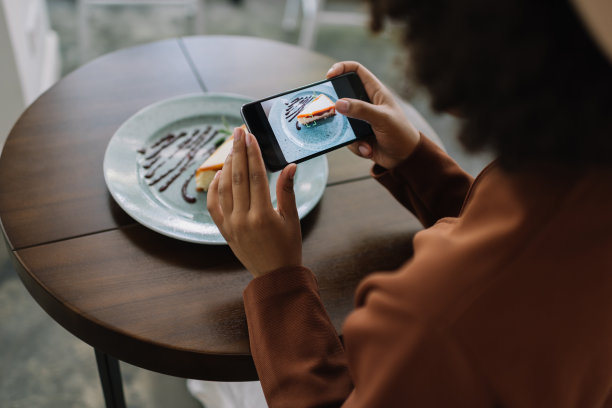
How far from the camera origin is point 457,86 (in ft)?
1.43

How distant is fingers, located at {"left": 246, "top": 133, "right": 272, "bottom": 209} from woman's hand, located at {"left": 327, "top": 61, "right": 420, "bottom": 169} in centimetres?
19

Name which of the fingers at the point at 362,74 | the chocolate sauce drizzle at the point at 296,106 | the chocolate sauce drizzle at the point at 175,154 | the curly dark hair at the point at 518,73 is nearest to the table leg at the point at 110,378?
the chocolate sauce drizzle at the point at 175,154

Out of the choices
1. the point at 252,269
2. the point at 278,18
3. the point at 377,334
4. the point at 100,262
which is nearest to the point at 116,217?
the point at 100,262

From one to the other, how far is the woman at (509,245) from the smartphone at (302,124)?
1.26 ft

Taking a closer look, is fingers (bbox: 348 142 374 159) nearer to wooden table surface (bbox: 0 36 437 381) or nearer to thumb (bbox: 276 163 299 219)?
wooden table surface (bbox: 0 36 437 381)

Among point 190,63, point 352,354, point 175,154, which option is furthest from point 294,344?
point 190,63

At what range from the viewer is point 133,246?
0.89 metres

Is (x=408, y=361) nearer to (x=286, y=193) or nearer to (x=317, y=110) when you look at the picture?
(x=286, y=193)

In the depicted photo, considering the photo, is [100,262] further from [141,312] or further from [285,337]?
[285,337]

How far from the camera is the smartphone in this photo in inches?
35.1

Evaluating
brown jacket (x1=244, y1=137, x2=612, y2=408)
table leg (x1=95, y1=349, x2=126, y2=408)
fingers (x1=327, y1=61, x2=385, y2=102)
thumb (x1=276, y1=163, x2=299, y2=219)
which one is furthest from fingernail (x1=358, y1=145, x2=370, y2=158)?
table leg (x1=95, y1=349, x2=126, y2=408)

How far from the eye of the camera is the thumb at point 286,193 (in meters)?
0.77

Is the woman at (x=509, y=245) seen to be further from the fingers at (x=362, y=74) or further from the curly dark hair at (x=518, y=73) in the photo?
the fingers at (x=362, y=74)

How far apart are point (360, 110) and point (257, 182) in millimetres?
247
